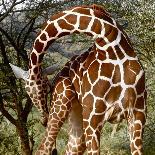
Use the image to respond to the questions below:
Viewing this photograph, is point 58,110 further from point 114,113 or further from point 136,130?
point 136,130

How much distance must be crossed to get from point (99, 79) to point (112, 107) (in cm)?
35

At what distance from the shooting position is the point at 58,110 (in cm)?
553

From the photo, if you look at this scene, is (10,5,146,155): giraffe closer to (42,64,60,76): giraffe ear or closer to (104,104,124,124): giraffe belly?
(104,104,124,124): giraffe belly

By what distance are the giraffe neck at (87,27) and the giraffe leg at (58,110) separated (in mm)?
649

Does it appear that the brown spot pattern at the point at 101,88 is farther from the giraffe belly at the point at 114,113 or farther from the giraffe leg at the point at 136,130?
the giraffe leg at the point at 136,130

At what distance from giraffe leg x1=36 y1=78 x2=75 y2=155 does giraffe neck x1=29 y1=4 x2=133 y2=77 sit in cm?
65

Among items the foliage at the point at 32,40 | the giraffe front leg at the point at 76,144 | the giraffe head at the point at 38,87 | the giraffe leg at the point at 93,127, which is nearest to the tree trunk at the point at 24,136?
the foliage at the point at 32,40

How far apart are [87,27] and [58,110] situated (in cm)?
116

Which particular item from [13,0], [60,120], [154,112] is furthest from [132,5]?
[60,120]

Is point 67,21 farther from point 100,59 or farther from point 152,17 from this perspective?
point 152,17

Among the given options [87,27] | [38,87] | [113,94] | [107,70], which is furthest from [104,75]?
[38,87]

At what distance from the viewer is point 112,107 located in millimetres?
5012

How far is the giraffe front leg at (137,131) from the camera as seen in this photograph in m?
5.04

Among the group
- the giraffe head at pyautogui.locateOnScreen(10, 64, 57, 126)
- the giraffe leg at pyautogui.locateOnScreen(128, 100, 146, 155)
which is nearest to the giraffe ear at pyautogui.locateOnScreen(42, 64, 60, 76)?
the giraffe head at pyautogui.locateOnScreen(10, 64, 57, 126)
